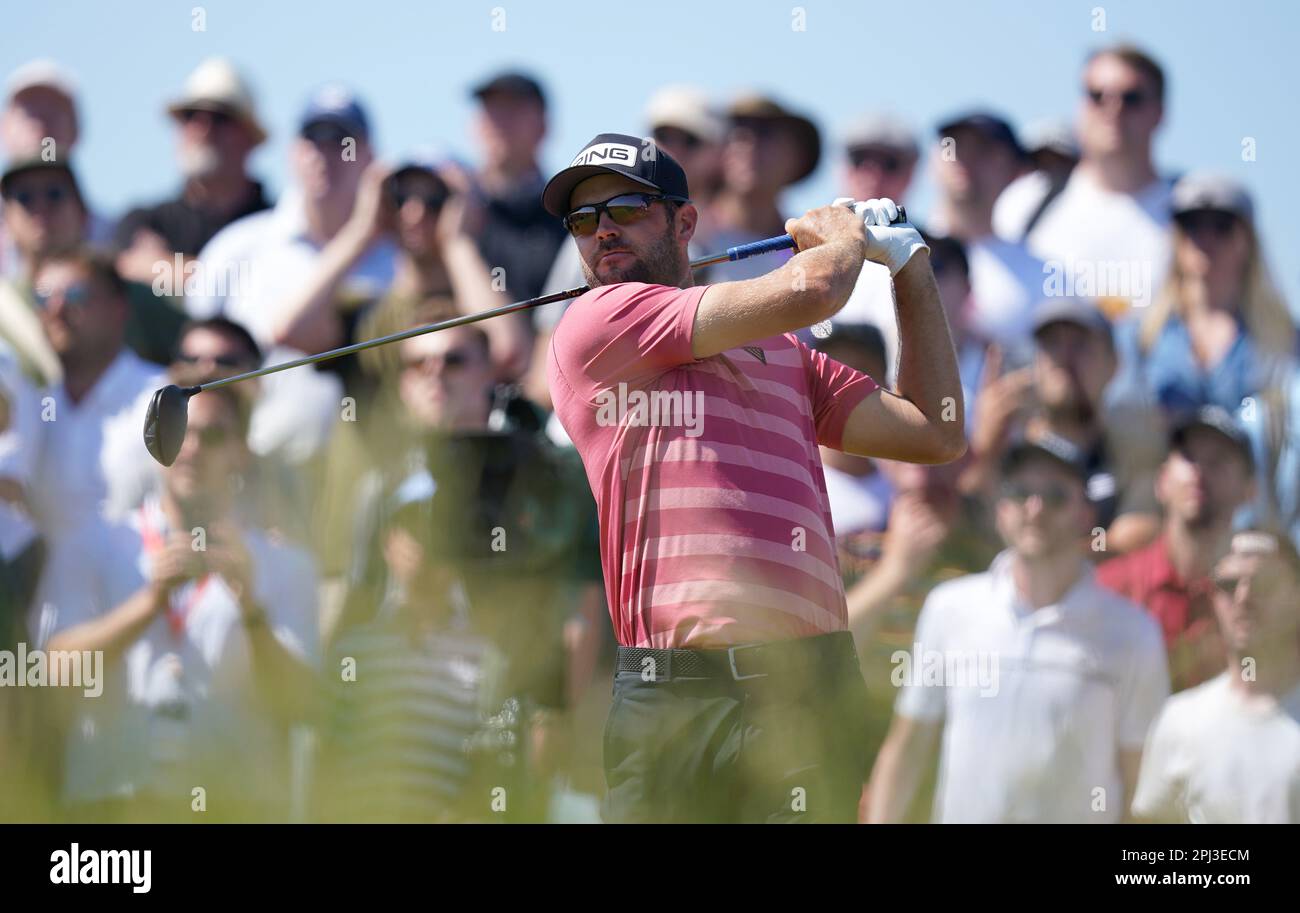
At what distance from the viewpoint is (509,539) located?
5.63 metres

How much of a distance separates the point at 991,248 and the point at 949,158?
1.23 ft

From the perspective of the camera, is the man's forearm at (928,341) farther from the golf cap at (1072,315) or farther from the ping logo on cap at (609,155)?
the golf cap at (1072,315)

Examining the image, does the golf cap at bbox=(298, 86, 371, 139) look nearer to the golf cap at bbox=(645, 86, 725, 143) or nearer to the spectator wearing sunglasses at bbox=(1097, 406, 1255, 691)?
the golf cap at bbox=(645, 86, 725, 143)

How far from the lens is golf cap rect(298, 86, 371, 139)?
6473mm

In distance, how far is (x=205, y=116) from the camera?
6.70m

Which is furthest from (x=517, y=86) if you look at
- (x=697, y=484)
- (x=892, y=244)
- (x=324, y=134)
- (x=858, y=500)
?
(x=697, y=484)

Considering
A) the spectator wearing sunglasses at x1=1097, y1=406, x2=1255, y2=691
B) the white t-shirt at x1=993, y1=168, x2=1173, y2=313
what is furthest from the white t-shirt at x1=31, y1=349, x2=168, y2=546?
the spectator wearing sunglasses at x1=1097, y1=406, x2=1255, y2=691

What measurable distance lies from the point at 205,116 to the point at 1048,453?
3.52m

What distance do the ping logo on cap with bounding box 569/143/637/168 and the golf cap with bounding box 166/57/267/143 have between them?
3.36m

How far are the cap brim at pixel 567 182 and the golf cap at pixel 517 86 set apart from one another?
2709 mm

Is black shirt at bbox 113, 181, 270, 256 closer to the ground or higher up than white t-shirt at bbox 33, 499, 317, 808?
higher up
